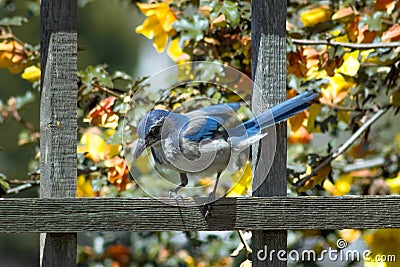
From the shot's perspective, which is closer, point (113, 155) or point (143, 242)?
point (113, 155)

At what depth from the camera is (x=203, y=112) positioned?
171 cm

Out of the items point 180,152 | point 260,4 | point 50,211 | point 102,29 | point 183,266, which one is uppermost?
point 102,29

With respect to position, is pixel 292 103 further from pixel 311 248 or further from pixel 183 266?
pixel 183 266

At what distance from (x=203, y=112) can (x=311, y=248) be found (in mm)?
1095

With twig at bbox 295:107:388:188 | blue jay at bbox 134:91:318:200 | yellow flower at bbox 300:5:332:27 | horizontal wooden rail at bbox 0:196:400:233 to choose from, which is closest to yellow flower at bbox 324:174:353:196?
twig at bbox 295:107:388:188

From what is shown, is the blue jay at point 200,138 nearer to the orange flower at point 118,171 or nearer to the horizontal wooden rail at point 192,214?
the horizontal wooden rail at point 192,214

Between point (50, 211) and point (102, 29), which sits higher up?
point (102, 29)

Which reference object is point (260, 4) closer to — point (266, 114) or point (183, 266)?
point (266, 114)

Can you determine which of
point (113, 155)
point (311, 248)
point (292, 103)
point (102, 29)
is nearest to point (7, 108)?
point (113, 155)

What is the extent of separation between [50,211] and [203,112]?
15.3 inches

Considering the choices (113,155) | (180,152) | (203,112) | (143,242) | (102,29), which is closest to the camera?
(180,152)

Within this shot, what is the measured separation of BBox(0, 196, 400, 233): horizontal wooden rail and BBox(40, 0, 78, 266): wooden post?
0.17ft

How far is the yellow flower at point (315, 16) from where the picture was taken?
2.52 m

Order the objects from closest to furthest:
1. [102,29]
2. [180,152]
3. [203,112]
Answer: [180,152] < [203,112] < [102,29]
